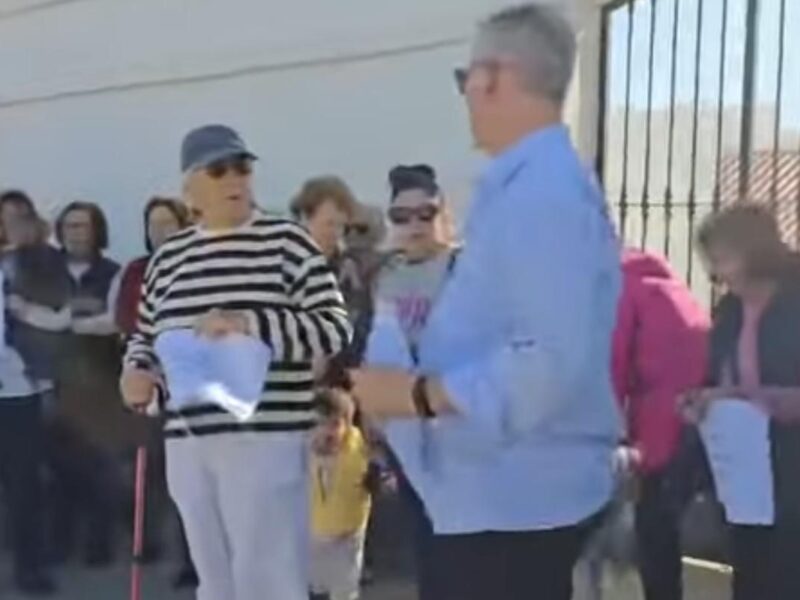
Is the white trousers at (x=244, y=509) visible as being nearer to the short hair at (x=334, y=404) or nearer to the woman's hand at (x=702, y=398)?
the short hair at (x=334, y=404)

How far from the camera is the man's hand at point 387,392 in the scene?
387 cm

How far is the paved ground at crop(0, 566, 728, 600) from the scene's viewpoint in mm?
7625

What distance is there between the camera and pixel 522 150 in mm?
3869

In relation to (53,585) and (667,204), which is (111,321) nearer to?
(53,585)

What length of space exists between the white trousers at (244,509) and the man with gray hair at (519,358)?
188cm

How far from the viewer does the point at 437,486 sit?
4.05 meters

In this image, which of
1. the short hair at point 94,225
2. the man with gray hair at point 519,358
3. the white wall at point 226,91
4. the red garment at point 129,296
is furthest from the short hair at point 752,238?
the short hair at point 94,225

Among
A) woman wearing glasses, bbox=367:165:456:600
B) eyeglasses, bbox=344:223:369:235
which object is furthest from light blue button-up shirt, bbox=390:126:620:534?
eyeglasses, bbox=344:223:369:235

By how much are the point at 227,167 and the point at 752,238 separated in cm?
152

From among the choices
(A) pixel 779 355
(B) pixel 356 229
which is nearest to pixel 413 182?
(A) pixel 779 355

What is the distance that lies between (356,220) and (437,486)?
4.27 m

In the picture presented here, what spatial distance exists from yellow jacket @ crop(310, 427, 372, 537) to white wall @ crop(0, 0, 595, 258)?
202 centimetres

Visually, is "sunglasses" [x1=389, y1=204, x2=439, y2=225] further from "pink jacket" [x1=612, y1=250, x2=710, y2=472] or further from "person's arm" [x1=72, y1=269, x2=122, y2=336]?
"person's arm" [x1=72, y1=269, x2=122, y2=336]

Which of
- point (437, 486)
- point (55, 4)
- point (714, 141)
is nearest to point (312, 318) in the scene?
point (437, 486)
